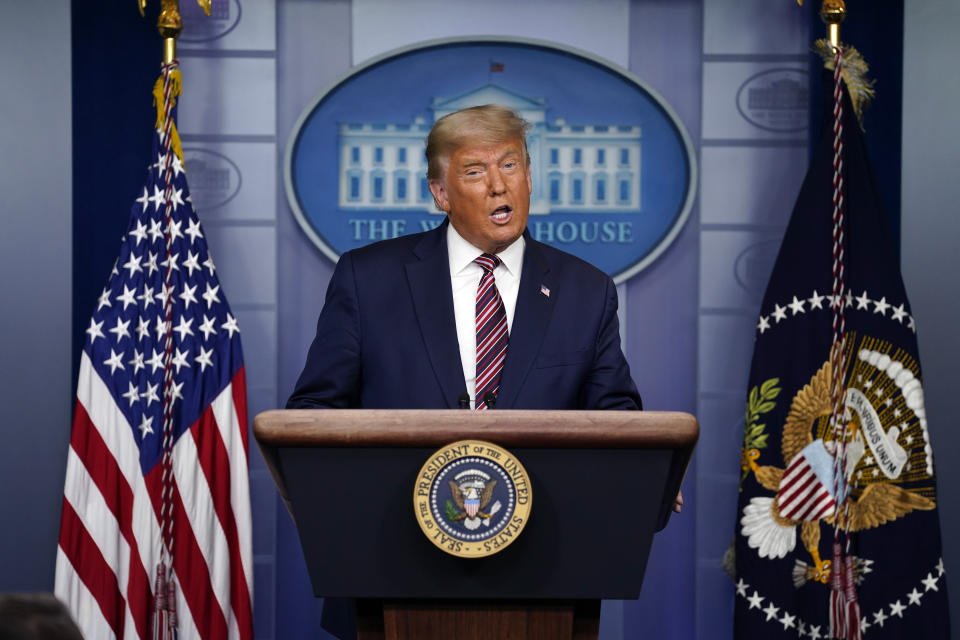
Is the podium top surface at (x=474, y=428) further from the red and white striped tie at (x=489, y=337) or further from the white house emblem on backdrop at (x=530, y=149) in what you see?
the white house emblem on backdrop at (x=530, y=149)

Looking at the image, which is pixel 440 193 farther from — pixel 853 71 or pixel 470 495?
pixel 853 71

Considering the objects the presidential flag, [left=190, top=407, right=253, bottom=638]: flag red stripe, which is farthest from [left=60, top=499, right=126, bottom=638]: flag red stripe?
the presidential flag

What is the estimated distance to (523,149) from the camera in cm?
205

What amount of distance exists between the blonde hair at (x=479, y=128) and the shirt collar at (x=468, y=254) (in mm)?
155

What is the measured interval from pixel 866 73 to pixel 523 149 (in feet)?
5.59

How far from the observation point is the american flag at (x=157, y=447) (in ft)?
9.57

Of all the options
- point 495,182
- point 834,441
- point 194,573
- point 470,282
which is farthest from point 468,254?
point 194,573

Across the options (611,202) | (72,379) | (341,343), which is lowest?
(72,379)

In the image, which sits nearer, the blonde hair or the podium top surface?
the podium top surface

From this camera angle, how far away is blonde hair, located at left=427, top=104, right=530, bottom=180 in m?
2.02

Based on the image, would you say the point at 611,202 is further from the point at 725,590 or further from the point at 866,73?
the point at 725,590

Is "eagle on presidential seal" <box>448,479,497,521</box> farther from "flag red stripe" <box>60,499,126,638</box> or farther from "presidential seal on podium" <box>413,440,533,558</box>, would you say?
"flag red stripe" <box>60,499,126,638</box>

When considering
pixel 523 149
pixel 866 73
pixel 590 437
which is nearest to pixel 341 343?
pixel 523 149

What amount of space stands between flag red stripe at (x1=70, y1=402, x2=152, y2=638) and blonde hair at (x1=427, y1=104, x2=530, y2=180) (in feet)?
4.94
